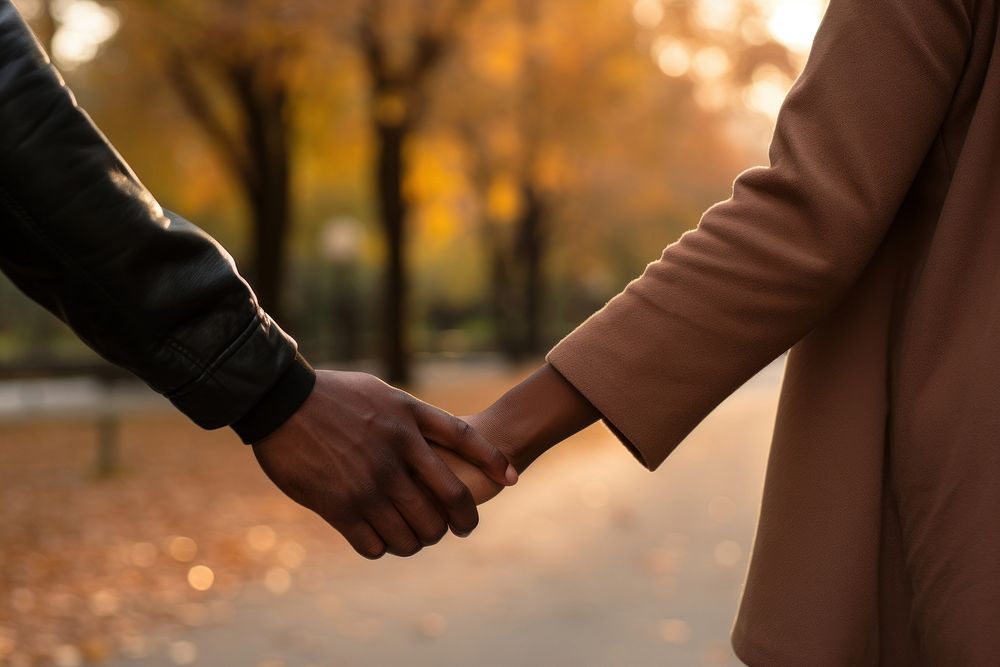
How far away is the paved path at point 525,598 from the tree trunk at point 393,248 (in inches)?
333

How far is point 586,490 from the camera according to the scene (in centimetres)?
941

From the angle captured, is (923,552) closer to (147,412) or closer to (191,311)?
(191,311)

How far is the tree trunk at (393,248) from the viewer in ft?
54.4

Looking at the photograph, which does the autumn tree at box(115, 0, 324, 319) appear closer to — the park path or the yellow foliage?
the yellow foliage

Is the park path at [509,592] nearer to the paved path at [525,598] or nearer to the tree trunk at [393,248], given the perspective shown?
the paved path at [525,598]

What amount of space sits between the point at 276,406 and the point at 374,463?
0.82 ft

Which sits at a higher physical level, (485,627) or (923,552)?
(923,552)

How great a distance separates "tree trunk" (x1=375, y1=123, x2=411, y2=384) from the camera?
1658 centimetres

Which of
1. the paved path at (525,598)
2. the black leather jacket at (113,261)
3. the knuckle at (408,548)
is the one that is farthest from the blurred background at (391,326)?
the black leather jacket at (113,261)

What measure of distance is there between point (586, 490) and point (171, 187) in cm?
1445

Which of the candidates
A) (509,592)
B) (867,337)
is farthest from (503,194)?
(867,337)

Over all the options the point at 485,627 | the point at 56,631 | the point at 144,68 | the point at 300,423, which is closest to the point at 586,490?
the point at 485,627

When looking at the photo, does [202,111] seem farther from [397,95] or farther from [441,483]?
[441,483]

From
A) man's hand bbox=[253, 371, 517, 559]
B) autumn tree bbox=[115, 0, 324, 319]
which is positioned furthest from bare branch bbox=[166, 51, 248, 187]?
man's hand bbox=[253, 371, 517, 559]
